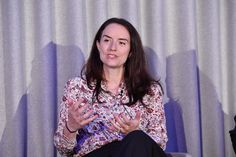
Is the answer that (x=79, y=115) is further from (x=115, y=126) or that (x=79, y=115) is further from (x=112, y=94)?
(x=112, y=94)

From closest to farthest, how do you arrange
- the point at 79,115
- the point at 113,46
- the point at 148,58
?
the point at 79,115 < the point at 113,46 < the point at 148,58

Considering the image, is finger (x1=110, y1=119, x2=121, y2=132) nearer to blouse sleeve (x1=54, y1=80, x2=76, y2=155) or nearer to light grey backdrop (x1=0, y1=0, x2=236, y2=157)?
blouse sleeve (x1=54, y1=80, x2=76, y2=155)

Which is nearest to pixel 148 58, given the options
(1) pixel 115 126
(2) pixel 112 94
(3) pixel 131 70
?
(3) pixel 131 70

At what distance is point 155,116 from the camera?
1.60 m

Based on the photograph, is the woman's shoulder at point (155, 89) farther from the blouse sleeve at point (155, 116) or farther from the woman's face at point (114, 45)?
the woman's face at point (114, 45)

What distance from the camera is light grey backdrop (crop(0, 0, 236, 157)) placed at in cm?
185

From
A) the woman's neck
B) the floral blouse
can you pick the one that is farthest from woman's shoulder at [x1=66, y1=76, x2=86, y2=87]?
the woman's neck

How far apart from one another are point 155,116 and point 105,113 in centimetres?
21

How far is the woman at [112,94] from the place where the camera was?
1.56 metres

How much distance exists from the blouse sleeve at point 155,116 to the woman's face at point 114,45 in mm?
197

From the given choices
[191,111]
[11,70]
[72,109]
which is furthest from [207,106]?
[11,70]

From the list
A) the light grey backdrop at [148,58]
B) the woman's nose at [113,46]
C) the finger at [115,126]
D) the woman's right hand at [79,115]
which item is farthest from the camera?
the light grey backdrop at [148,58]

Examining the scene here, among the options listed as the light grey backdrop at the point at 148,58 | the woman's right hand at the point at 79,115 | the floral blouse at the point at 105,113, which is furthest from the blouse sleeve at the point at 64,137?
the light grey backdrop at the point at 148,58

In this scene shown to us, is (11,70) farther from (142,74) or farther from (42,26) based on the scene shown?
(142,74)
